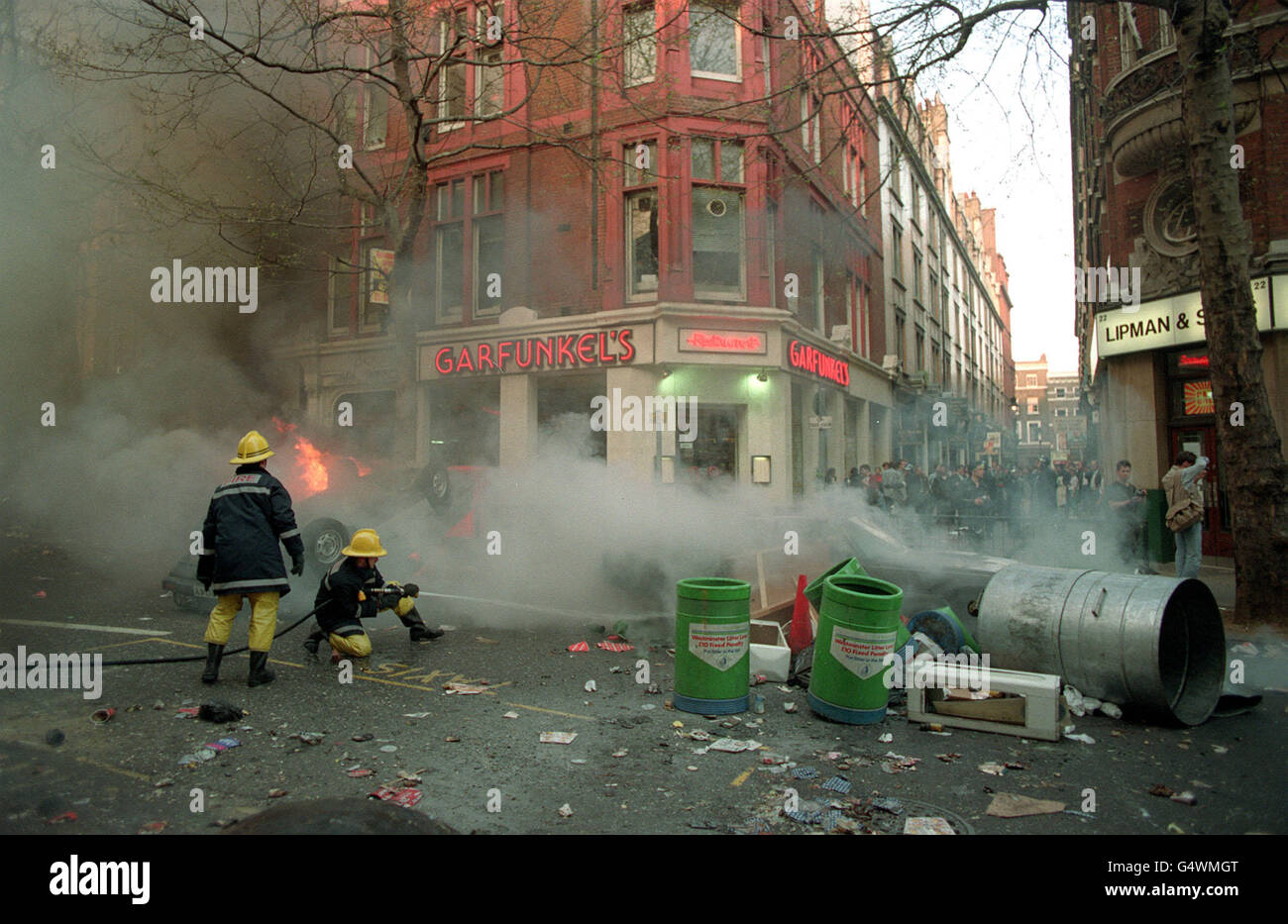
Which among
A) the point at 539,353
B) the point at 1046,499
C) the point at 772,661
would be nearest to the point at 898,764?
the point at 772,661

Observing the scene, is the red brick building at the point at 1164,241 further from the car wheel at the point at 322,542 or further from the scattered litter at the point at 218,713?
the scattered litter at the point at 218,713

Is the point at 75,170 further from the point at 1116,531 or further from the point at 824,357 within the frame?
the point at 1116,531

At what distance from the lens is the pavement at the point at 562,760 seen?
113 inches

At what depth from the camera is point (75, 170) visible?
9.91 m

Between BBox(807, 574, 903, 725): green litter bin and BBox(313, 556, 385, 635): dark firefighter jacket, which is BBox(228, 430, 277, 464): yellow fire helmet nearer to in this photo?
BBox(313, 556, 385, 635): dark firefighter jacket

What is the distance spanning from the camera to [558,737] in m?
3.76

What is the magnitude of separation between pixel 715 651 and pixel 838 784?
1.11 meters

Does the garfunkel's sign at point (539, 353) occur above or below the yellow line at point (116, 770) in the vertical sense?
above

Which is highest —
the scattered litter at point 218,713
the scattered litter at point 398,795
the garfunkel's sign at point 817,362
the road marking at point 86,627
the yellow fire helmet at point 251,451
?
the garfunkel's sign at point 817,362

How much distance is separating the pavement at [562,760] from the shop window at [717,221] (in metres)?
9.59

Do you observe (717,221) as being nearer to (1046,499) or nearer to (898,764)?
(1046,499)

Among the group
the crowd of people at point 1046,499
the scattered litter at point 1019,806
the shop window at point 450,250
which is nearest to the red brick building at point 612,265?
the shop window at point 450,250

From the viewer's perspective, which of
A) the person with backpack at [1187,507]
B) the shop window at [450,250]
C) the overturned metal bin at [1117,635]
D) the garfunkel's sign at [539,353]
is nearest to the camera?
the overturned metal bin at [1117,635]
